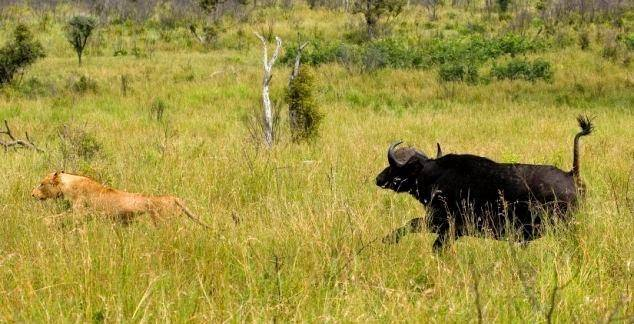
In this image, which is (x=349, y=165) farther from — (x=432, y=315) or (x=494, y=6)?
(x=494, y=6)

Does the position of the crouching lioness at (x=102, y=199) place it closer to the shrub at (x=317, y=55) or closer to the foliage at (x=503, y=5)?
the shrub at (x=317, y=55)

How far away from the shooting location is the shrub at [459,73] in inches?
712

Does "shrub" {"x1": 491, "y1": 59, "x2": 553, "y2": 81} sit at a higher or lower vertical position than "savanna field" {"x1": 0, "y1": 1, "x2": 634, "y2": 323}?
higher

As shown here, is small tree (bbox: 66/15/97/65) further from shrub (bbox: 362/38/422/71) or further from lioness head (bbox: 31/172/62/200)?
lioness head (bbox: 31/172/62/200)

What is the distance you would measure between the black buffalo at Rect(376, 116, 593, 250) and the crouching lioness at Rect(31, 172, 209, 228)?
1.78 metres

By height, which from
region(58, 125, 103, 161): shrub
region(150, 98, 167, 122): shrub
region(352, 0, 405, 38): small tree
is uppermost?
region(352, 0, 405, 38): small tree

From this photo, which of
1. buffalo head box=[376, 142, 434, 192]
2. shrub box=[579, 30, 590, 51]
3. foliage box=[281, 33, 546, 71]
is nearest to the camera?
buffalo head box=[376, 142, 434, 192]

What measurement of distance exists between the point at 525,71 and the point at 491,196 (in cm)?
1439

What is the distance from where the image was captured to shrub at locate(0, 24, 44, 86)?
18016 millimetres

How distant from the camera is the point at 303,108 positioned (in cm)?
1066

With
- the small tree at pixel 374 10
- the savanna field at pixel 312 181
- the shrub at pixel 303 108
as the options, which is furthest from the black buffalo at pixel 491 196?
the small tree at pixel 374 10

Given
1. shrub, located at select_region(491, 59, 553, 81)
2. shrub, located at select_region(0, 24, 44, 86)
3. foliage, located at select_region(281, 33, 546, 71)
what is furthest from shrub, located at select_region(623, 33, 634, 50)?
shrub, located at select_region(0, 24, 44, 86)

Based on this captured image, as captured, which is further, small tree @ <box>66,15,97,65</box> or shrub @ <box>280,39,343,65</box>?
small tree @ <box>66,15,97,65</box>

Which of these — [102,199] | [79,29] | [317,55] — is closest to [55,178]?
[102,199]
